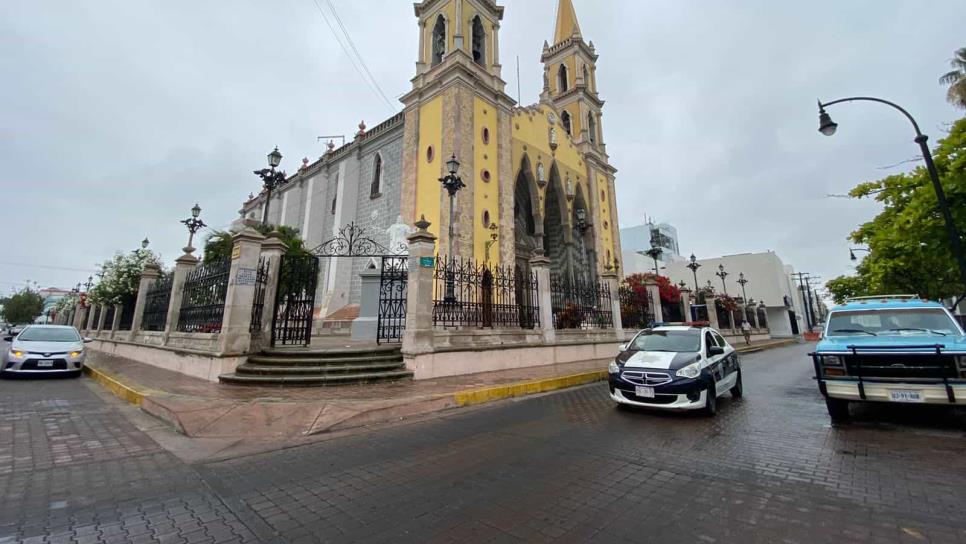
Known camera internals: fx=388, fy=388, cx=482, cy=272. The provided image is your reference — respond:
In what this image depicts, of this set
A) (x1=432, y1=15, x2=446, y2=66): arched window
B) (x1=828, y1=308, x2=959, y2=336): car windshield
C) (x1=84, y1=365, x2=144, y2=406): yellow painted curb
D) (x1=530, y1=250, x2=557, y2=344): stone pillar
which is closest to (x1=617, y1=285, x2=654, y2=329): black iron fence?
(x1=530, y1=250, x2=557, y2=344): stone pillar

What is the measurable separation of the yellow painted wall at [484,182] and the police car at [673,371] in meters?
12.0

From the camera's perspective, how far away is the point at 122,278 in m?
22.1

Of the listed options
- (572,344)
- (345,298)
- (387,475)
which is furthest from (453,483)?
(345,298)

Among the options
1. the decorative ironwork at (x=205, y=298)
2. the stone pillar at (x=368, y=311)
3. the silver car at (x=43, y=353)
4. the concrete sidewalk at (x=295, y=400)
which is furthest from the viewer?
the stone pillar at (x=368, y=311)

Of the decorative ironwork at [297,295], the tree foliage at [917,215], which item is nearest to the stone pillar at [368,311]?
the decorative ironwork at [297,295]

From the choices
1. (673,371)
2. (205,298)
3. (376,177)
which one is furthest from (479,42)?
(673,371)

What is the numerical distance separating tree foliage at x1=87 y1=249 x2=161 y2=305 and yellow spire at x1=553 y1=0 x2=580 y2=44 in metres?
32.7

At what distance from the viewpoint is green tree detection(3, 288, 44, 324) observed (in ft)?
206

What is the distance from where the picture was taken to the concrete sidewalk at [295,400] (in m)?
5.28

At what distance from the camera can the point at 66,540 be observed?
2.53 meters

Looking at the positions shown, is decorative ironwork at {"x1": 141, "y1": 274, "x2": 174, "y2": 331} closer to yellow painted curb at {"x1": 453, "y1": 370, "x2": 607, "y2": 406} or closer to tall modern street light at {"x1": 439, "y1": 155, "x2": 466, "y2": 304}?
tall modern street light at {"x1": 439, "y1": 155, "x2": 466, "y2": 304}

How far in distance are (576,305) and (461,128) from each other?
34.0 ft

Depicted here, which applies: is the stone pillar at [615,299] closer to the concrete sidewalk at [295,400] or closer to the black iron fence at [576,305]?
the black iron fence at [576,305]

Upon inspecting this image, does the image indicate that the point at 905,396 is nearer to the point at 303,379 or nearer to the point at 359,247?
the point at 303,379
